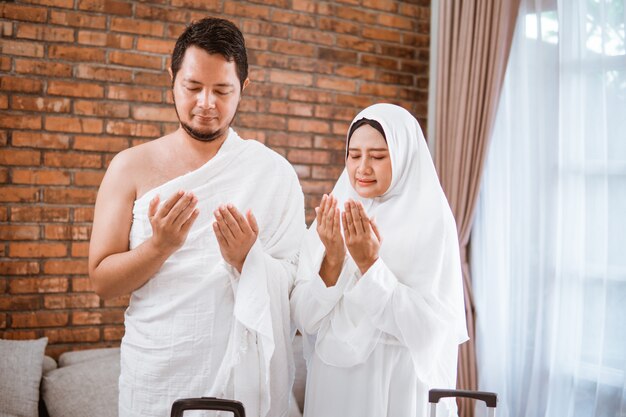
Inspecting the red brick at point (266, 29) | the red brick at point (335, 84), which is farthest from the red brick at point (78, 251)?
the red brick at point (335, 84)

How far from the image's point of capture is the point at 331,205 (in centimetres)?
159

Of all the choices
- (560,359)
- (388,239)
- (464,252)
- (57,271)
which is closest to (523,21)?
(464,252)

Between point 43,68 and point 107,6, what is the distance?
454 millimetres

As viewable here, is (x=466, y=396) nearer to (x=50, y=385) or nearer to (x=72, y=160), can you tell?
(x=50, y=385)

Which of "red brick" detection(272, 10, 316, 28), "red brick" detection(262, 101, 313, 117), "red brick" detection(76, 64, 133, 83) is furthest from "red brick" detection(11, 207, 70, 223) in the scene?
"red brick" detection(272, 10, 316, 28)

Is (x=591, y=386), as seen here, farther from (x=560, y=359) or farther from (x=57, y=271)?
(x=57, y=271)

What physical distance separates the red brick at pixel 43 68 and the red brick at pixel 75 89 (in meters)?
0.04

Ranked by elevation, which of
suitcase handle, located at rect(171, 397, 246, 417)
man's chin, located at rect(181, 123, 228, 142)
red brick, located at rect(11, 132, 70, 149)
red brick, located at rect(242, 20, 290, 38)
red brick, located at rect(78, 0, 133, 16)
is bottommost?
suitcase handle, located at rect(171, 397, 246, 417)

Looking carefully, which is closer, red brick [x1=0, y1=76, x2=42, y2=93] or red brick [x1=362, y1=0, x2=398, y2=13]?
red brick [x1=0, y1=76, x2=42, y2=93]

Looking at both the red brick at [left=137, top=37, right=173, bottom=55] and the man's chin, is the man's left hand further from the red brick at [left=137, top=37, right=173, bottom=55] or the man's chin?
the red brick at [left=137, top=37, right=173, bottom=55]

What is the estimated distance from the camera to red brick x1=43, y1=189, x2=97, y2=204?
3.09 metres

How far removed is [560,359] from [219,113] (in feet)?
7.36

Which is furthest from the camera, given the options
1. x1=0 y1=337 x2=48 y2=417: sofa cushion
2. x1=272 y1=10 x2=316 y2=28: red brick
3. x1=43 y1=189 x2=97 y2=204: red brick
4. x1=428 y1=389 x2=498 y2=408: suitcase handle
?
x1=272 y1=10 x2=316 y2=28: red brick

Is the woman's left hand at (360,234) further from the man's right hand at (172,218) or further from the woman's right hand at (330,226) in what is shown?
the man's right hand at (172,218)
